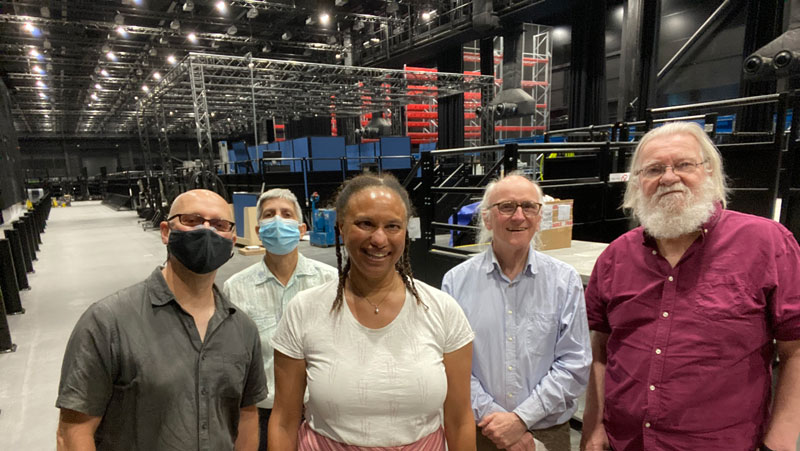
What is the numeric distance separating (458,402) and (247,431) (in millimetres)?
757

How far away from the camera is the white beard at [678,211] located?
1.46 meters

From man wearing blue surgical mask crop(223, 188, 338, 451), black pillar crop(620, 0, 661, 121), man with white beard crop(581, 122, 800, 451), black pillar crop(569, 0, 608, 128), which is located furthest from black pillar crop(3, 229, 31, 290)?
black pillar crop(569, 0, 608, 128)

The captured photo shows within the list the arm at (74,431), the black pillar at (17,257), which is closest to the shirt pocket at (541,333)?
the arm at (74,431)

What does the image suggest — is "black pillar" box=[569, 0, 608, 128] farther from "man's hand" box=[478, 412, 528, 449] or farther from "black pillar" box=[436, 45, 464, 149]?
"man's hand" box=[478, 412, 528, 449]

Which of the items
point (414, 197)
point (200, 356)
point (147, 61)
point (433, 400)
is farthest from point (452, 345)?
point (147, 61)

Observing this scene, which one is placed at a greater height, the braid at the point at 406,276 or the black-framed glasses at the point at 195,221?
the black-framed glasses at the point at 195,221

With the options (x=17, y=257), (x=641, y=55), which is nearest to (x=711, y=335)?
(x=17, y=257)

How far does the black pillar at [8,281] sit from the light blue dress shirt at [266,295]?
4.87 metres

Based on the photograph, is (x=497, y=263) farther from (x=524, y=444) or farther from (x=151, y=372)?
(x=151, y=372)

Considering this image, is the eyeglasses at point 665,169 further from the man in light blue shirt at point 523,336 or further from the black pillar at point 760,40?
the black pillar at point 760,40

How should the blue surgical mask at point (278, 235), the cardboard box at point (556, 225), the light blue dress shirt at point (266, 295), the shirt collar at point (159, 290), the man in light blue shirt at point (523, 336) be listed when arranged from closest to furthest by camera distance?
the shirt collar at point (159, 290), the man in light blue shirt at point (523, 336), the light blue dress shirt at point (266, 295), the blue surgical mask at point (278, 235), the cardboard box at point (556, 225)

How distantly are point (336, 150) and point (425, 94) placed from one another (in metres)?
5.74

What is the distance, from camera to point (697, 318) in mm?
1402

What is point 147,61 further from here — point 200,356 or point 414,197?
point 200,356
